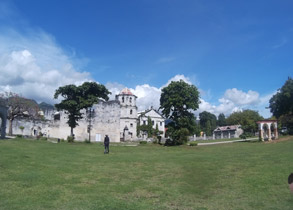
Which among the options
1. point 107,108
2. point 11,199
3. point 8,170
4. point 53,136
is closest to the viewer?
point 11,199

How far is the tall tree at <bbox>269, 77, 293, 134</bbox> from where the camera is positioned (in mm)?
40000

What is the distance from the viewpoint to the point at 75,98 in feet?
114

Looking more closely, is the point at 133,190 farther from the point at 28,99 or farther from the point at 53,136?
the point at 53,136

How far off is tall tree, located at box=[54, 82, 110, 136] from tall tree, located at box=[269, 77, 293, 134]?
102 ft

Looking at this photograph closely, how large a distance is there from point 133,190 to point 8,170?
5831 millimetres

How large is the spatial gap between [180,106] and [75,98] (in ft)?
49.7

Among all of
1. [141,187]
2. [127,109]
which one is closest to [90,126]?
[127,109]

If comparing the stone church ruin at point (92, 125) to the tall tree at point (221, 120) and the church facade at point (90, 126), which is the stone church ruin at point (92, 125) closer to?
the church facade at point (90, 126)

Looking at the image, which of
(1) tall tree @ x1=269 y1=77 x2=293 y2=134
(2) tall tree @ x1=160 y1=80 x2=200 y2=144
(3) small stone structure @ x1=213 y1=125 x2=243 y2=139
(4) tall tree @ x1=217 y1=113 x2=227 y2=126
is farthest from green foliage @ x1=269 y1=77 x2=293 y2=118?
(4) tall tree @ x1=217 y1=113 x2=227 y2=126

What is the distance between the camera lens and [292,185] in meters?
3.09

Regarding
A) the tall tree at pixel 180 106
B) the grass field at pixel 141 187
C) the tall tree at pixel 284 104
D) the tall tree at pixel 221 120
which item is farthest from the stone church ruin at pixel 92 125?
the tall tree at pixel 221 120

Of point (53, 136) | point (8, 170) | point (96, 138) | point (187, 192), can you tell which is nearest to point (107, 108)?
point (96, 138)

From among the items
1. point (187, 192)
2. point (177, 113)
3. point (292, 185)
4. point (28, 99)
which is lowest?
point (187, 192)

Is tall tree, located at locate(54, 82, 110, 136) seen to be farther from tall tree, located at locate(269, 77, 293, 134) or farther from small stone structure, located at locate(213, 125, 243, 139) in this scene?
small stone structure, located at locate(213, 125, 243, 139)
